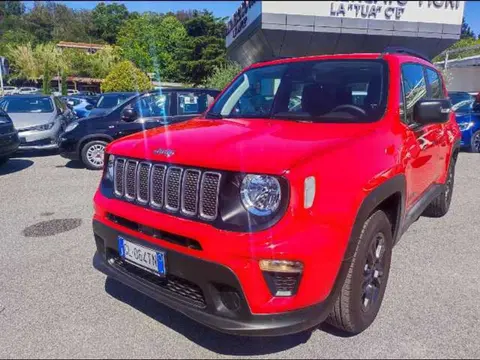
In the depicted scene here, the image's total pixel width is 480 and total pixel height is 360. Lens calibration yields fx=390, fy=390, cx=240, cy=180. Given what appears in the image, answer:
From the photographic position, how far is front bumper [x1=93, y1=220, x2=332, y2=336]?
2.06 metres

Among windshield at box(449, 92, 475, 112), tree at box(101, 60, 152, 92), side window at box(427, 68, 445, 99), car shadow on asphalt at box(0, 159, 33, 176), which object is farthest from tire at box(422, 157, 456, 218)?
tree at box(101, 60, 152, 92)

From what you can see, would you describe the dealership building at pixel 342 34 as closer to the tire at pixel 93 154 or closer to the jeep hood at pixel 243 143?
the tire at pixel 93 154

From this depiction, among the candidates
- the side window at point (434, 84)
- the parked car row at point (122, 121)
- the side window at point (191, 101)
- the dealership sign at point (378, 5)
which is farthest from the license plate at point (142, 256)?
the side window at point (191, 101)

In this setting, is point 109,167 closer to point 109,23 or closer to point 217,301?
point 217,301

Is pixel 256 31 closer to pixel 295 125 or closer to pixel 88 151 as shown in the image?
pixel 88 151

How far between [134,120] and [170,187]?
19.8 ft

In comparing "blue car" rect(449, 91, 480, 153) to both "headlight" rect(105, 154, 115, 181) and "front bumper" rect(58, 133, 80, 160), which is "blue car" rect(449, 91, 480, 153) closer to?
"front bumper" rect(58, 133, 80, 160)

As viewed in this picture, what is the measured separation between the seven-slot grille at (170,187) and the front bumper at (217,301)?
0.26m

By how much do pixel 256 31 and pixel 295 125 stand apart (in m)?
16.1

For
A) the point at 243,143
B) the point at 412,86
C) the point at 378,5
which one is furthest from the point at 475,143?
the point at 243,143

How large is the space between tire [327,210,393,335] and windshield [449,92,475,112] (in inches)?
346

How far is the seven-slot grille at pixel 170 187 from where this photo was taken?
2186 mm

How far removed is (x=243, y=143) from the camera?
239 cm

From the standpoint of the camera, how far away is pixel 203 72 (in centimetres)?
3862
